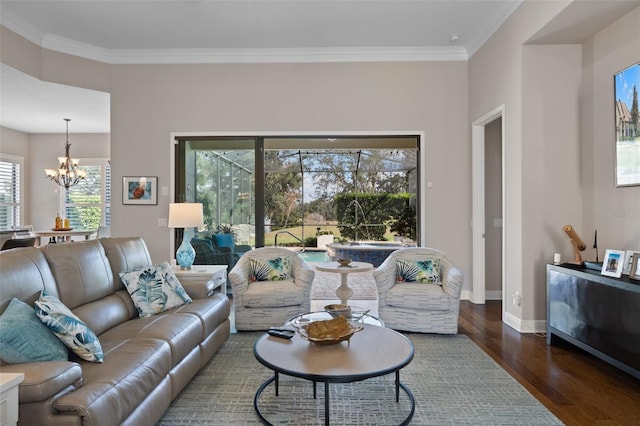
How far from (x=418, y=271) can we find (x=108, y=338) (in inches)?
115

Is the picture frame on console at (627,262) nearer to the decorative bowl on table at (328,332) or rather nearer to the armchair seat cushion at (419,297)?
the armchair seat cushion at (419,297)

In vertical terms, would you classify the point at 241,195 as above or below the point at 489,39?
below

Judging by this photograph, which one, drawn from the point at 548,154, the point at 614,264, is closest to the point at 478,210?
the point at 548,154

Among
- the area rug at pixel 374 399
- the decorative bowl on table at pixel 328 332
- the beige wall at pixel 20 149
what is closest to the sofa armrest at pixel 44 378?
the area rug at pixel 374 399

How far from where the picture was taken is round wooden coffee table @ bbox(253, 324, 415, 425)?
1.94 meters

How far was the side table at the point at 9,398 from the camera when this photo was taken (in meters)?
1.26

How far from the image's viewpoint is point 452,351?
3389mm

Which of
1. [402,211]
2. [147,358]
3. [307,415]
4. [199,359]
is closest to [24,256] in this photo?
[147,358]

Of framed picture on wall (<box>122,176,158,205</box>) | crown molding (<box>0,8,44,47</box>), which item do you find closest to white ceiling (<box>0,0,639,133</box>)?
crown molding (<box>0,8,44,47</box>)

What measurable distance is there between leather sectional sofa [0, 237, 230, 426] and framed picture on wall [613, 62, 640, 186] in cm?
374

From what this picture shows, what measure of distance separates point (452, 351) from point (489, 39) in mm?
3764

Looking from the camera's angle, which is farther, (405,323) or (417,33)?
(417,33)

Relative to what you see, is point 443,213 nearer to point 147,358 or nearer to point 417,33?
point 417,33

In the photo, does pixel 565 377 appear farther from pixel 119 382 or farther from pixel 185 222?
pixel 185 222
